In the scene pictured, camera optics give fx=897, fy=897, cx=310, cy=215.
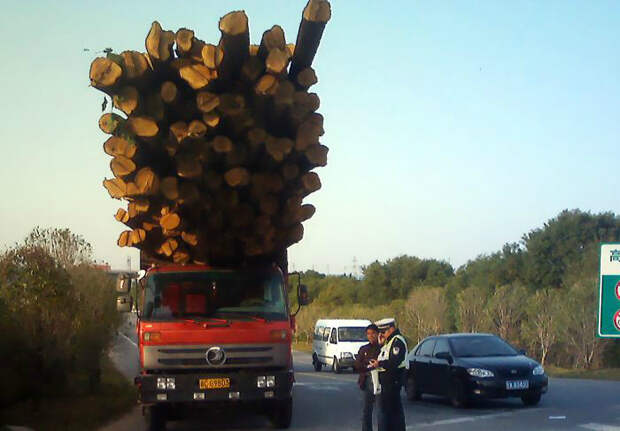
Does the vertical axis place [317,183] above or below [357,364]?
above

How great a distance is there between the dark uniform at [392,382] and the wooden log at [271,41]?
423 centimetres

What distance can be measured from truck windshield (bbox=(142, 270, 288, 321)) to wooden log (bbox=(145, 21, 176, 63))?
144 inches

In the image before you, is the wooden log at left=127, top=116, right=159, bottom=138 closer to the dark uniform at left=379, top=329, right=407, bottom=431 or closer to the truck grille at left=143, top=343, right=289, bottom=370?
the truck grille at left=143, top=343, right=289, bottom=370

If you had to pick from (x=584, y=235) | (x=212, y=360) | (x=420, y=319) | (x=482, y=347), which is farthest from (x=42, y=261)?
(x=584, y=235)

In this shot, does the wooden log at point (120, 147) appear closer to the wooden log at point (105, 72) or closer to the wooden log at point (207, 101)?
the wooden log at point (105, 72)

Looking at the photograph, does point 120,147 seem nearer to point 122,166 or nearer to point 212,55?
point 122,166

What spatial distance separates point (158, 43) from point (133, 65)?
451 millimetres

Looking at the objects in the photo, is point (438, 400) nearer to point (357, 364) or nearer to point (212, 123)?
point (357, 364)

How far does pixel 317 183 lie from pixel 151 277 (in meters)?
3.03

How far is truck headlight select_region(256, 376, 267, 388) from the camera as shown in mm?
13438

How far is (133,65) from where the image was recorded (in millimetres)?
11578

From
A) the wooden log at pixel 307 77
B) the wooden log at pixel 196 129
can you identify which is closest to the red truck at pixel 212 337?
the wooden log at pixel 196 129

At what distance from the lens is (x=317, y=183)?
13.2 metres

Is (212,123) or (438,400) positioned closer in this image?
(212,123)
